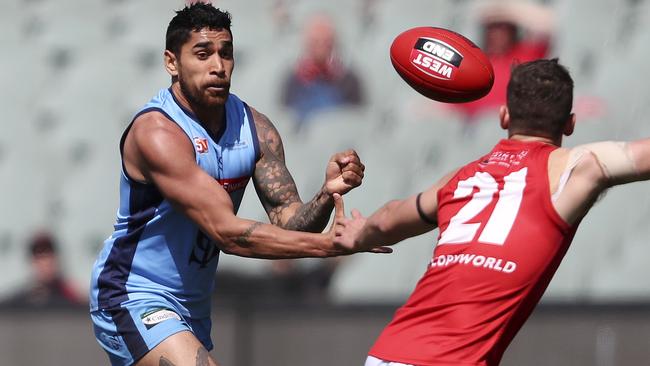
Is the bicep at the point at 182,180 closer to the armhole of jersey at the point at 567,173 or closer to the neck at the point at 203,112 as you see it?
the neck at the point at 203,112

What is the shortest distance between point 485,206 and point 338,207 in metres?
0.96

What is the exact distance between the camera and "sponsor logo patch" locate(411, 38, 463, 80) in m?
4.81

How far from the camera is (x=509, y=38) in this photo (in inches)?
324

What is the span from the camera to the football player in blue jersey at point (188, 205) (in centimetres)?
466

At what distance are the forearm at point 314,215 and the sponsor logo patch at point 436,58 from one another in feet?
2.24

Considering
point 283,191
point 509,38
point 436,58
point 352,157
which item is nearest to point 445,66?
point 436,58

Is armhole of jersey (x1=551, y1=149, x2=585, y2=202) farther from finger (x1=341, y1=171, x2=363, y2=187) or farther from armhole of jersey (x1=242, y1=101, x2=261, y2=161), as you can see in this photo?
armhole of jersey (x1=242, y1=101, x2=261, y2=161)

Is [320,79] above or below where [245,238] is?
above

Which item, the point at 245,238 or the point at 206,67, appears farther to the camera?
the point at 206,67

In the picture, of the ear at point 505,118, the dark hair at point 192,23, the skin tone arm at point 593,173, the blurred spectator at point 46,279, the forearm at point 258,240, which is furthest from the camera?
the blurred spectator at point 46,279

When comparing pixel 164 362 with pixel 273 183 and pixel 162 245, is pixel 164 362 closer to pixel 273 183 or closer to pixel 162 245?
pixel 162 245

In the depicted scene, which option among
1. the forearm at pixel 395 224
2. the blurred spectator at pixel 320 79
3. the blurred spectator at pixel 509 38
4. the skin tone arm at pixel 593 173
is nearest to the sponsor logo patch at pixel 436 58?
the forearm at pixel 395 224

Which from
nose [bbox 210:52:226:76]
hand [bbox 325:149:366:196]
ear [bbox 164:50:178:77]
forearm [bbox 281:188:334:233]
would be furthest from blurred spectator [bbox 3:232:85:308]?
hand [bbox 325:149:366:196]

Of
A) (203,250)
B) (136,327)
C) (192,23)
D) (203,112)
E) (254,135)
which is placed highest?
(192,23)
